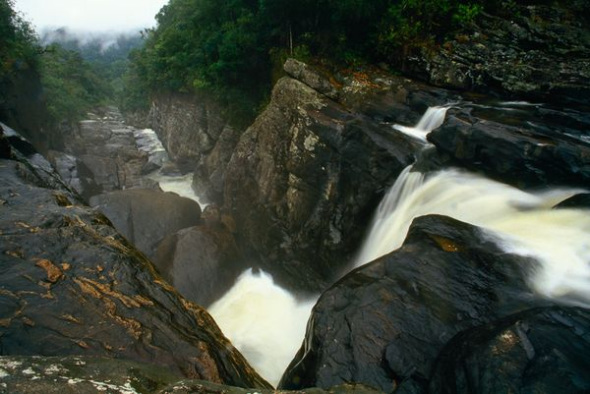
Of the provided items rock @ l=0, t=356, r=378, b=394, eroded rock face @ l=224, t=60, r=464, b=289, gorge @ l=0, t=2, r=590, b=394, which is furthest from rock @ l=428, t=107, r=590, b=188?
rock @ l=0, t=356, r=378, b=394

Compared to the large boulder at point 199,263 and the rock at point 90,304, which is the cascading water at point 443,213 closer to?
the large boulder at point 199,263

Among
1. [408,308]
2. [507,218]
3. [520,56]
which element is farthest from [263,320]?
[520,56]

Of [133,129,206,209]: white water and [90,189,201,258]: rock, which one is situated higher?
[90,189,201,258]: rock

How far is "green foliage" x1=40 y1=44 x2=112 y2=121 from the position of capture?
27470 mm

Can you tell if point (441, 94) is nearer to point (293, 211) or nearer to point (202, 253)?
point (293, 211)

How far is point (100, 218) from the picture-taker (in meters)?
5.21

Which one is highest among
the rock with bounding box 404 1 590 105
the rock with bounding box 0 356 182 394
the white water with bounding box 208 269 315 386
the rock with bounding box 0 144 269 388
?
the rock with bounding box 404 1 590 105

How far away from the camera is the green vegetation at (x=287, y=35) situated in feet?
41.4

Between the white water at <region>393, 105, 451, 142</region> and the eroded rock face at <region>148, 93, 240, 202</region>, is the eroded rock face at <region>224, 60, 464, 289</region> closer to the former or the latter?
the white water at <region>393, 105, 451, 142</region>

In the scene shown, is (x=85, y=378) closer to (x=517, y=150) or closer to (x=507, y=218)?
(x=507, y=218)

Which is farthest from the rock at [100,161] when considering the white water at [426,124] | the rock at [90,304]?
the rock at [90,304]

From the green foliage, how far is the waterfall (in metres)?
25.9

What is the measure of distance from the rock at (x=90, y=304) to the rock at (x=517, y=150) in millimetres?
7077

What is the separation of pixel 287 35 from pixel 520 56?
919 centimetres
